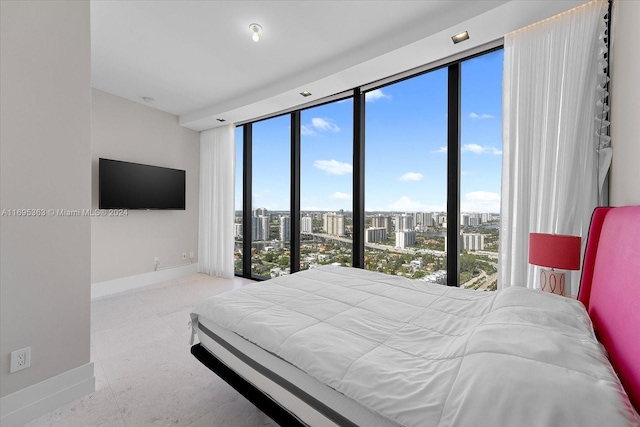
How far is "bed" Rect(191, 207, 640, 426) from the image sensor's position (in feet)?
2.31

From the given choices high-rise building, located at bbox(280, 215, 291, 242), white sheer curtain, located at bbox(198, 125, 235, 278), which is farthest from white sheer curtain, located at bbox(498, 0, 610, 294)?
white sheer curtain, located at bbox(198, 125, 235, 278)

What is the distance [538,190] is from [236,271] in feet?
14.8

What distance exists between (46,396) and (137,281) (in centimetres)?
283

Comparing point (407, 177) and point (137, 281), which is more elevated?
point (407, 177)

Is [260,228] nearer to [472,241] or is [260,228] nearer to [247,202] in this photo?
[247,202]

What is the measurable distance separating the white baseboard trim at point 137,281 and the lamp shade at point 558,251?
197 inches

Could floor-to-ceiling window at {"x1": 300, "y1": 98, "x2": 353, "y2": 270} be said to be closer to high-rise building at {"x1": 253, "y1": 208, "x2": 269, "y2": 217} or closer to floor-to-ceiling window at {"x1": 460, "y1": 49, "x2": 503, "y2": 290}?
high-rise building at {"x1": 253, "y1": 208, "x2": 269, "y2": 217}

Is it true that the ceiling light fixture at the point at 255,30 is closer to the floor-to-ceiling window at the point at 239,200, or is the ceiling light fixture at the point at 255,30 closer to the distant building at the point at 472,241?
the floor-to-ceiling window at the point at 239,200

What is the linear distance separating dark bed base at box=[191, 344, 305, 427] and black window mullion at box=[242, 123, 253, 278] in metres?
3.04

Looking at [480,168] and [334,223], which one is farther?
[334,223]

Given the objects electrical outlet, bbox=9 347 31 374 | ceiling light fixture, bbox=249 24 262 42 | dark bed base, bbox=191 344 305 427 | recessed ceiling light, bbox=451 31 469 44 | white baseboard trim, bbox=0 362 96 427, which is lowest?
white baseboard trim, bbox=0 362 96 427

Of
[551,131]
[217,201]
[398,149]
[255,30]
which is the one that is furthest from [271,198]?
[551,131]

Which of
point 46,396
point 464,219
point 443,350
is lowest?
point 46,396

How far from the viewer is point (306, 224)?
4.10 m
